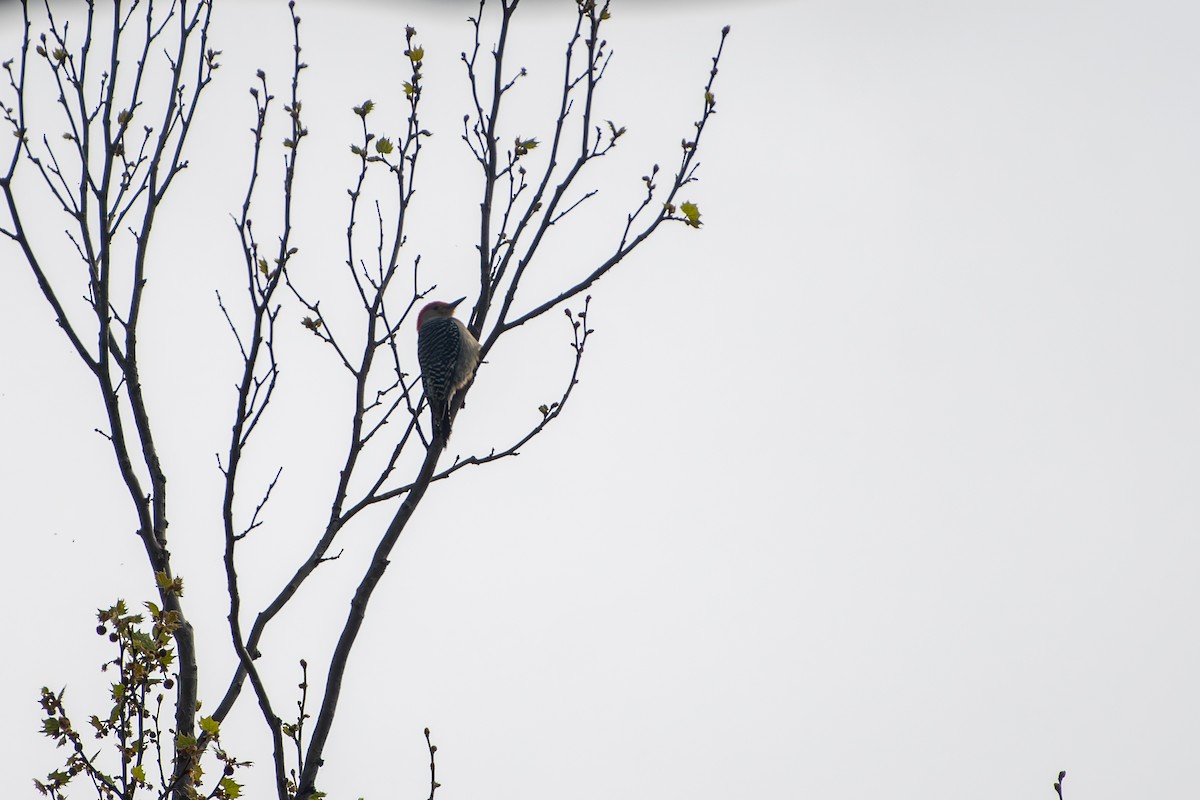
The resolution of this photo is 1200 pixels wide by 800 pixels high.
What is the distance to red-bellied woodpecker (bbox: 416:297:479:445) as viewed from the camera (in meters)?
7.26

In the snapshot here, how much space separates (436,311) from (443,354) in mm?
2280

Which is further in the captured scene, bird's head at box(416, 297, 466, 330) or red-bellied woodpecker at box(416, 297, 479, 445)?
bird's head at box(416, 297, 466, 330)

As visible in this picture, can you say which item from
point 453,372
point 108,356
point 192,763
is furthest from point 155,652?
point 453,372

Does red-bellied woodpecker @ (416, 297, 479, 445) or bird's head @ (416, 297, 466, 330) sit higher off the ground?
bird's head @ (416, 297, 466, 330)

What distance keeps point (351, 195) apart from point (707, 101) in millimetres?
1601

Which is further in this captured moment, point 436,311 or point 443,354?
point 436,311

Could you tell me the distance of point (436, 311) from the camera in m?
11.7

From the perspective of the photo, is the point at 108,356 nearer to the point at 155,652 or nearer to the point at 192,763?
the point at 155,652

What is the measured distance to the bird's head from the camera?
38.2 feet

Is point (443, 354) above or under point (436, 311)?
under

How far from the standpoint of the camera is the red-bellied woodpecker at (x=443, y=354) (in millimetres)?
7258

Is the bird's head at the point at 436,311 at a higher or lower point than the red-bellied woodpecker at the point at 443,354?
higher

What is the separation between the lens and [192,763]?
14.0 feet

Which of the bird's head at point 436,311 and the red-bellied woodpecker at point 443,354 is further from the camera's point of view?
the bird's head at point 436,311
